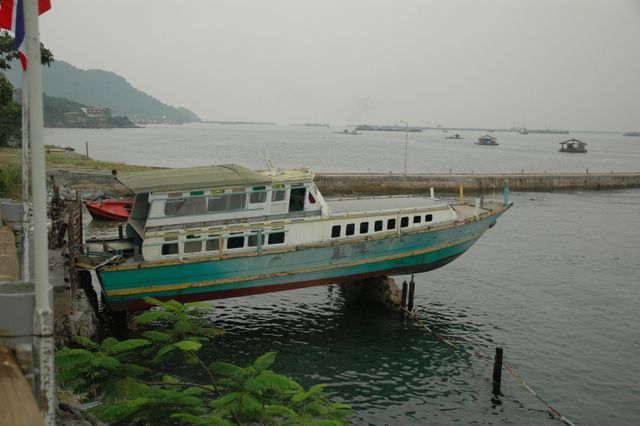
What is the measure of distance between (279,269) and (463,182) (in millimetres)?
55153

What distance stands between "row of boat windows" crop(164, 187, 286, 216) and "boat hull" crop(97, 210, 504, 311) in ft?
7.12

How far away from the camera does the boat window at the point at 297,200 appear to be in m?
24.5

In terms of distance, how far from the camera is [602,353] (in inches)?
931

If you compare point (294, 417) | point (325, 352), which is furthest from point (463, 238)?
point (294, 417)

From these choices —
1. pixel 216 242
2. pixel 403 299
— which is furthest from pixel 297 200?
pixel 403 299

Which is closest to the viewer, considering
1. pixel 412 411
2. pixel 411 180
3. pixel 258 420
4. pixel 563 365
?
pixel 258 420

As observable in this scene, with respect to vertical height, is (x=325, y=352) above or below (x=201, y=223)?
below

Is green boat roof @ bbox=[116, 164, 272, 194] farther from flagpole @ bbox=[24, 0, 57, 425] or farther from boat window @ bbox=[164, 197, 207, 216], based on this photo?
flagpole @ bbox=[24, 0, 57, 425]

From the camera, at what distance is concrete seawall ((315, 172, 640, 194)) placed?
69.0 metres

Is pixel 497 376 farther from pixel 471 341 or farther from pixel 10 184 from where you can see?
pixel 10 184

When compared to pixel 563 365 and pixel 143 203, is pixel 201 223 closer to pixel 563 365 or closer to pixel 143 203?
pixel 143 203

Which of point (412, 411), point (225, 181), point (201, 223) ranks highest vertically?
point (225, 181)

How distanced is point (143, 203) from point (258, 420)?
16365mm

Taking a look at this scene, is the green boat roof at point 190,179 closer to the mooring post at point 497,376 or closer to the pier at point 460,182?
the mooring post at point 497,376
